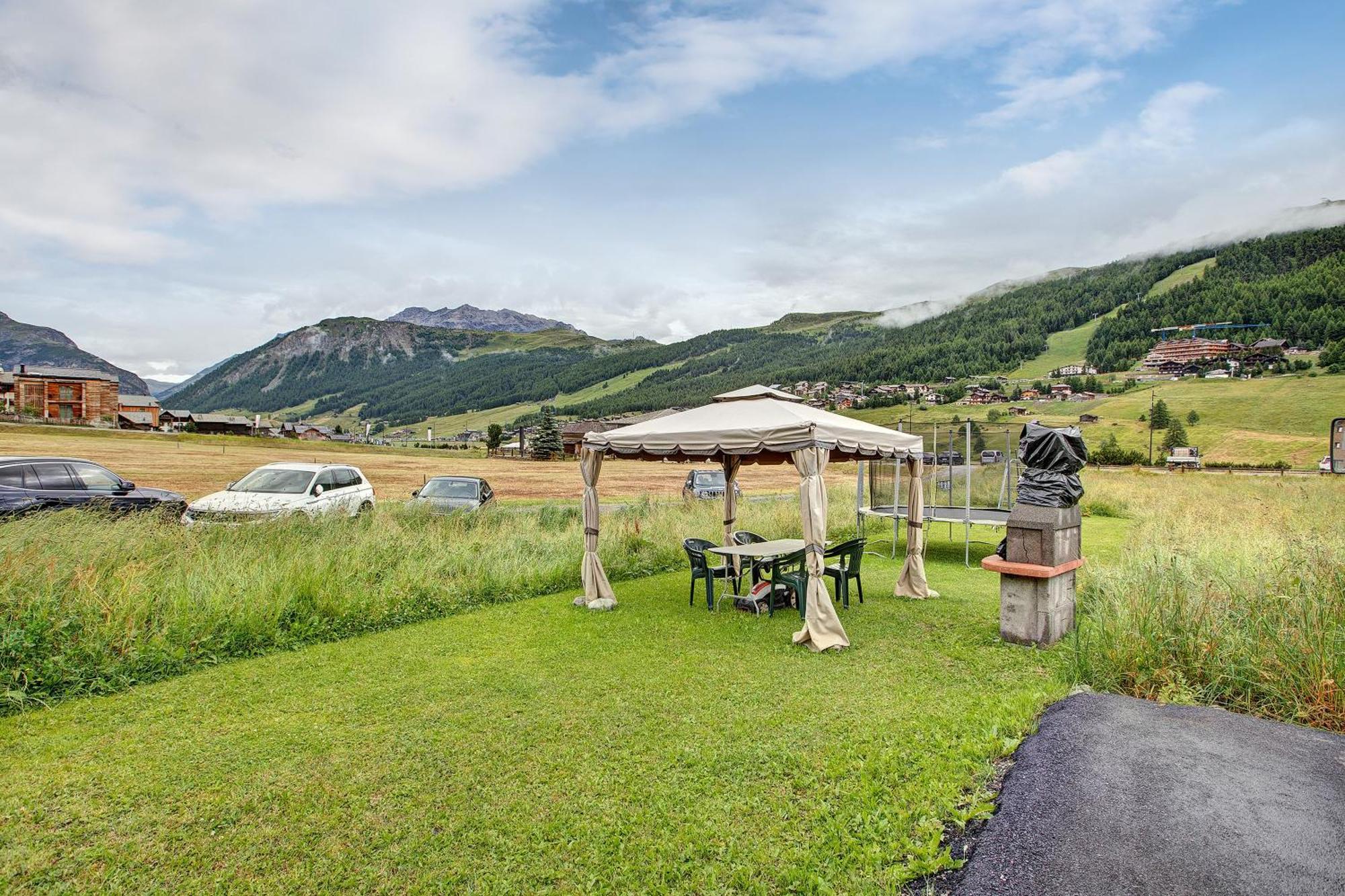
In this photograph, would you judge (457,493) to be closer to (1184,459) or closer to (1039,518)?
(1039,518)

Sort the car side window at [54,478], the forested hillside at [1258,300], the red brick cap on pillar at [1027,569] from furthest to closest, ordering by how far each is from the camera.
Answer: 1. the forested hillside at [1258,300]
2. the car side window at [54,478]
3. the red brick cap on pillar at [1027,569]

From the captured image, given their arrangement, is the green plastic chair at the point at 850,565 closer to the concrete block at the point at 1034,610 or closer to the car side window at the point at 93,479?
the concrete block at the point at 1034,610

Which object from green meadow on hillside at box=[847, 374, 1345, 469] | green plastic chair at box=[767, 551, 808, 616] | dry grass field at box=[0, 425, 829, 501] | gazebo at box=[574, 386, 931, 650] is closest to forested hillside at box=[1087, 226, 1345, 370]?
green meadow on hillside at box=[847, 374, 1345, 469]

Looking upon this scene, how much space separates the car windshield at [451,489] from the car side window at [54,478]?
20.4 ft

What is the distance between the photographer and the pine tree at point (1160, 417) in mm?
71250

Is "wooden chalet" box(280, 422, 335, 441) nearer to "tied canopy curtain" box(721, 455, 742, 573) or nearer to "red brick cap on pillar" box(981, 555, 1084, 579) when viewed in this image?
"tied canopy curtain" box(721, 455, 742, 573)

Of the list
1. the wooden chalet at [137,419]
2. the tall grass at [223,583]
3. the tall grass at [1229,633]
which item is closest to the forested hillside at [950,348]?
the wooden chalet at [137,419]

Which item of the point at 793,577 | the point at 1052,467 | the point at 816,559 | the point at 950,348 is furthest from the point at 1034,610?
the point at 950,348

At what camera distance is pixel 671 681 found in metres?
5.63

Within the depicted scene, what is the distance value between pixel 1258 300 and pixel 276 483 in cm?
14214

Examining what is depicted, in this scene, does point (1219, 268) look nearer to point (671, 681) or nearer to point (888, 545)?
point (888, 545)

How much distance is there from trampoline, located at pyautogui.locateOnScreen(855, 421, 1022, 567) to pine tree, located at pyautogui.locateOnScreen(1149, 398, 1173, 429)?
6712cm

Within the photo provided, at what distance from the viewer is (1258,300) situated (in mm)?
107875

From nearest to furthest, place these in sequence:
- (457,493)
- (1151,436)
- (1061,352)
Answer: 1. (457,493)
2. (1151,436)
3. (1061,352)
